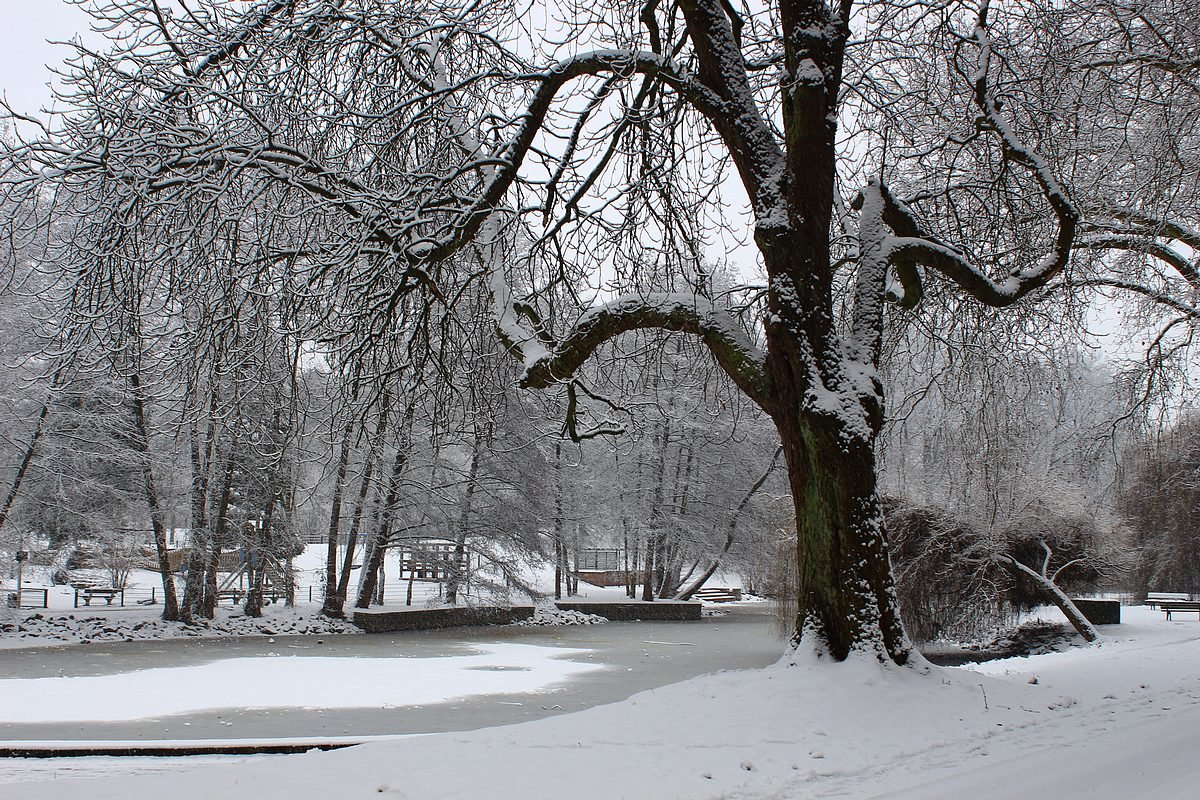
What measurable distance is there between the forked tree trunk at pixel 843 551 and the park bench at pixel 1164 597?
2400 centimetres

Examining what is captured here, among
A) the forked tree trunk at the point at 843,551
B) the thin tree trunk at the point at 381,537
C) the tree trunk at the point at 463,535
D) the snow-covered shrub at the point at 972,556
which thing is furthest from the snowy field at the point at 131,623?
the forked tree trunk at the point at 843,551

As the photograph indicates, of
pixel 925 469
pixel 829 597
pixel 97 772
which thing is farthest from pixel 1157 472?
pixel 97 772

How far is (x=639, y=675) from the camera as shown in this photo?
54.0 feet

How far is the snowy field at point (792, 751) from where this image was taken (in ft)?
15.8

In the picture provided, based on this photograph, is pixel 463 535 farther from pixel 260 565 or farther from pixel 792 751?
pixel 792 751

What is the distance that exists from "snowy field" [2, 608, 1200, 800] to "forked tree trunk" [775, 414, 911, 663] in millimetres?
303

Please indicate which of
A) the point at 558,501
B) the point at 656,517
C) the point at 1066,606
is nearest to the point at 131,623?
the point at 558,501

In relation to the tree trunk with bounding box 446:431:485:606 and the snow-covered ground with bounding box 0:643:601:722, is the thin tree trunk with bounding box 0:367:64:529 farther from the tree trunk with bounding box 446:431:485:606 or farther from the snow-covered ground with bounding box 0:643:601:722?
the tree trunk with bounding box 446:431:485:606

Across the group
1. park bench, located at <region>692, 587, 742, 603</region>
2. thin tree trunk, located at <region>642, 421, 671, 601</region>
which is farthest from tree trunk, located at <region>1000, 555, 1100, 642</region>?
park bench, located at <region>692, 587, 742, 603</region>

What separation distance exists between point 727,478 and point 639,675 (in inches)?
727

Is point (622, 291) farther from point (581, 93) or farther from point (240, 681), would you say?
point (240, 681)

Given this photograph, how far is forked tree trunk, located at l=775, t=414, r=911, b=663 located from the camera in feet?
24.7

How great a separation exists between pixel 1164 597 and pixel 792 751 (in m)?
29.1

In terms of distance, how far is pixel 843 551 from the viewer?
7.61m
